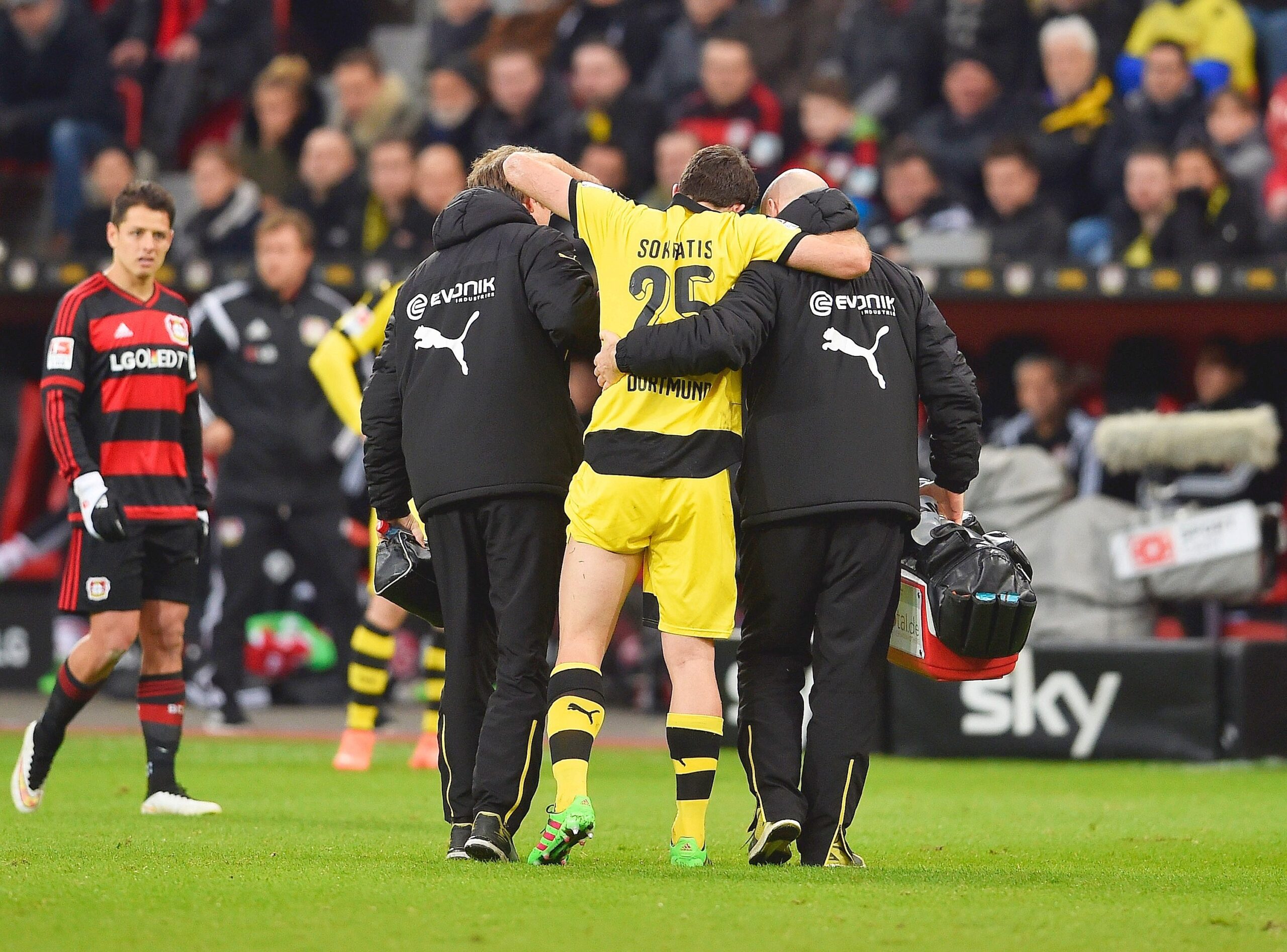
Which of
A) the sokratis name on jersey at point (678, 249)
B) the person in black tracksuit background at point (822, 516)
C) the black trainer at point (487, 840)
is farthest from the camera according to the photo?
the person in black tracksuit background at point (822, 516)

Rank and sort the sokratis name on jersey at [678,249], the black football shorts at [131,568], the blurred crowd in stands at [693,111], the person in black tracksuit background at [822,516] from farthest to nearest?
the blurred crowd in stands at [693,111] < the black football shorts at [131,568] < the person in black tracksuit background at [822,516] < the sokratis name on jersey at [678,249]

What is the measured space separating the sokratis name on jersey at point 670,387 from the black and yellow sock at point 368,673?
11.9ft

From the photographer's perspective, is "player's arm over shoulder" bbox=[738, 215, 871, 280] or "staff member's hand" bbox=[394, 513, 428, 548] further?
"staff member's hand" bbox=[394, 513, 428, 548]

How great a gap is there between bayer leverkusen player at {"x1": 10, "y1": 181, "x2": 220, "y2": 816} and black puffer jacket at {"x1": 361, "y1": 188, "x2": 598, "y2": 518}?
1570mm

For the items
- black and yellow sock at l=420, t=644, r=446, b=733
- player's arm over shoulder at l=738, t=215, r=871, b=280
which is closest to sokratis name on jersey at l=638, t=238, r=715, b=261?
player's arm over shoulder at l=738, t=215, r=871, b=280

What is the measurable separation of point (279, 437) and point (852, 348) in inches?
223

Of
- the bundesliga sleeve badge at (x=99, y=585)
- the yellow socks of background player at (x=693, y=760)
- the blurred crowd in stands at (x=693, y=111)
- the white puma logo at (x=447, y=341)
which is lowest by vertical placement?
the yellow socks of background player at (x=693, y=760)

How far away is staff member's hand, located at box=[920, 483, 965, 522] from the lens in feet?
18.3

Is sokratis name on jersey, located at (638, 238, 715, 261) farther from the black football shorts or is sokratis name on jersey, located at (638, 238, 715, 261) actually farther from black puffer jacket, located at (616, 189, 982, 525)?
the black football shorts

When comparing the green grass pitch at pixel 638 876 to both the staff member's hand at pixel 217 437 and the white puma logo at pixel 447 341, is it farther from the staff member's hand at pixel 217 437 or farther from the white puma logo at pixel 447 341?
the staff member's hand at pixel 217 437

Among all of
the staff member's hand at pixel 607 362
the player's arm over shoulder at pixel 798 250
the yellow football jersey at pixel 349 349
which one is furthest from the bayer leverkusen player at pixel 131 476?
the player's arm over shoulder at pixel 798 250

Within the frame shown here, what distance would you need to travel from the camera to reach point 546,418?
529 cm

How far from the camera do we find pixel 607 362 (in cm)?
504

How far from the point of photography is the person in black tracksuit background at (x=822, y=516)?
5.24 metres
